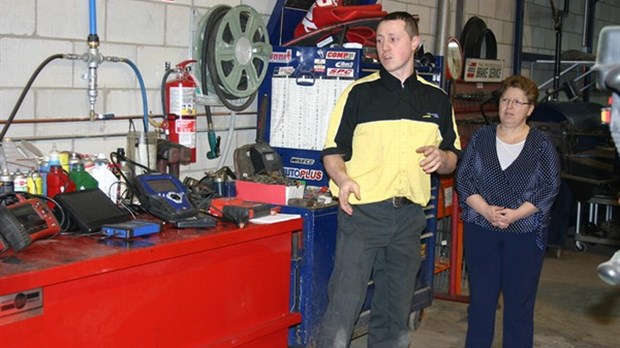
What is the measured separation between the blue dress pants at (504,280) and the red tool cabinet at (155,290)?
2.66ft

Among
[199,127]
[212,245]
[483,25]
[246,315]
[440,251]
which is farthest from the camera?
[483,25]

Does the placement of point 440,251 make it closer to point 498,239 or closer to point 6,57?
point 498,239

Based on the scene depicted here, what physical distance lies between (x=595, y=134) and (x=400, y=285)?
3.69 metres

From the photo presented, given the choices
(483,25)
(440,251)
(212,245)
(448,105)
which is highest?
(483,25)

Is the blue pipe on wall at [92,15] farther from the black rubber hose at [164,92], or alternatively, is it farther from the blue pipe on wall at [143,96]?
the black rubber hose at [164,92]

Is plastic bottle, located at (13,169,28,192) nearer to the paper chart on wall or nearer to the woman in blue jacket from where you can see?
the paper chart on wall

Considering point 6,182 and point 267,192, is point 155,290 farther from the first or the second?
point 267,192

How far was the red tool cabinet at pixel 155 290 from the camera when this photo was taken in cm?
238

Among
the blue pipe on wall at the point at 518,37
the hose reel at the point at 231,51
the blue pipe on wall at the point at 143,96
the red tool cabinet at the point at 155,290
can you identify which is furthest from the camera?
the blue pipe on wall at the point at 518,37

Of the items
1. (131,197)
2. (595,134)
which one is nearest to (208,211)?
(131,197)

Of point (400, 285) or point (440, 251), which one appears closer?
point (400, 285)

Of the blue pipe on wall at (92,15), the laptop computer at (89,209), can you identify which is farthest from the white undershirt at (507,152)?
the blue pipe on wall at (92,15)

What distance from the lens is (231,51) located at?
150 inches

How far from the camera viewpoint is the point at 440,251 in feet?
16.5
